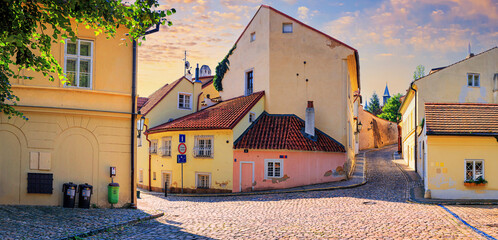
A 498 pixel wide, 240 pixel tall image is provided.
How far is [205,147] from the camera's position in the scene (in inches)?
1057

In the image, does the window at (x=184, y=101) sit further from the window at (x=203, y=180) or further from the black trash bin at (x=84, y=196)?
the black trash bin at (x=84, y=196)

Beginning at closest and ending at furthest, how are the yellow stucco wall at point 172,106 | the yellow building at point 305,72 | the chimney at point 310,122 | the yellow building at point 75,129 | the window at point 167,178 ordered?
the yellow building at point 75,129 → the chimney at point 310,122 → the window at point 167,178 → the yellow building at point 305,72 → the yellow stucco wall at point 172,106

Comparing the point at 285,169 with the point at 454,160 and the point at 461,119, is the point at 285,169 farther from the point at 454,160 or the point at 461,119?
the point at 461,119

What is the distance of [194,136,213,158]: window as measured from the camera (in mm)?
26578

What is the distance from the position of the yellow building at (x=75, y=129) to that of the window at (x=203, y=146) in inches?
419

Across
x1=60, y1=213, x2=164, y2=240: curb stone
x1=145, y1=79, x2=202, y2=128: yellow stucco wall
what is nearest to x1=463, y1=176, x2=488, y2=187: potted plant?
x1=60, y1=213, x2=164, y2=240: curb stone

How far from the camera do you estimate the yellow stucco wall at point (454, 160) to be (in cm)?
2020

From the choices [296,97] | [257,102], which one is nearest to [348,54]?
[296,97]

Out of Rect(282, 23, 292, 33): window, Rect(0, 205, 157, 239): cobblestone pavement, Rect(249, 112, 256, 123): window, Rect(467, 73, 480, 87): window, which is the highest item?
Rect(282, 23, 292, 33): window

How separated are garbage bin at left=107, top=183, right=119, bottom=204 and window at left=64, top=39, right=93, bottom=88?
11.3 feet

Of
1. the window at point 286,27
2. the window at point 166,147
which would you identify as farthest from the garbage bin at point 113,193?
the window at point 286,27

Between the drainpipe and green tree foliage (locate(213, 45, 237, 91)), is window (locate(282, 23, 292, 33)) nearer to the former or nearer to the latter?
green tree foliage (locate(213, 45, 237, 91))

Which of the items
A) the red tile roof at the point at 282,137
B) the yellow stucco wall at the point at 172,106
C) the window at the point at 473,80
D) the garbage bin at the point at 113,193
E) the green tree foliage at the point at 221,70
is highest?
the green tree foliage at the point at 221,70

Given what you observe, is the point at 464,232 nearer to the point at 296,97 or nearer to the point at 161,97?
the point at 296,97
